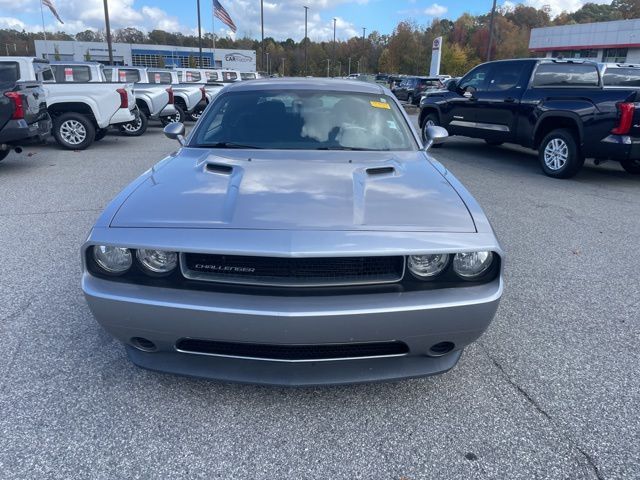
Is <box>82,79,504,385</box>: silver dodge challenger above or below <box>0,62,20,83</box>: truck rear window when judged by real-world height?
below

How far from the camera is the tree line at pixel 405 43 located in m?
67.4

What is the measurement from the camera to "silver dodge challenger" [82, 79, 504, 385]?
212 cm

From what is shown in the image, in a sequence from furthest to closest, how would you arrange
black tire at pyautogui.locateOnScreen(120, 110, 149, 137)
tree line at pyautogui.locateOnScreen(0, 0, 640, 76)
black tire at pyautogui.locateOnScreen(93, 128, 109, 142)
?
tree line at pyautogui.locateOnScreen(0, 0, 640, 76) → black tire at pyautogui.locateOnScreen(120, 110, 149, 137) → black tire at pyautogui.locateOnScreen(93, 128, 109, 142)

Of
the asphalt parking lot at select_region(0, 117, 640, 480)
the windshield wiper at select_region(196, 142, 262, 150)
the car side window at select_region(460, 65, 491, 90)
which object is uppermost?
the car side window at select_region(460, 65, 491, 90)

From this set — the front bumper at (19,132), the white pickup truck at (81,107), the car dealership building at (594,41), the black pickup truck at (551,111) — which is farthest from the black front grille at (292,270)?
the car dealership building at (594,41)

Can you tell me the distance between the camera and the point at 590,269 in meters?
4.49

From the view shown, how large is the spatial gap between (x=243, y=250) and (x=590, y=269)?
371cm

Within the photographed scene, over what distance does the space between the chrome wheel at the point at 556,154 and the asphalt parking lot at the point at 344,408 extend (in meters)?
4.77

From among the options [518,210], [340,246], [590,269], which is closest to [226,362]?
[340,246]

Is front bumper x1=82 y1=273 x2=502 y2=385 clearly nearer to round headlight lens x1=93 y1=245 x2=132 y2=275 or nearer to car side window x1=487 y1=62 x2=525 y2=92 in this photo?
round headlight lens x1=93 y1=245 x2=132 y2=275

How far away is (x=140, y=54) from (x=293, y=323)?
85973 millimetres

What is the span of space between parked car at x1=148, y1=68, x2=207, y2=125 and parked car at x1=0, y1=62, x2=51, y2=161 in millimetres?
6479

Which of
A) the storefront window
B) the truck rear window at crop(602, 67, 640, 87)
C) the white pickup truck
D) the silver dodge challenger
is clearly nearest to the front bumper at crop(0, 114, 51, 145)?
the white pickup truck

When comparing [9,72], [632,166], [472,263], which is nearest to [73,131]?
[9,72]
